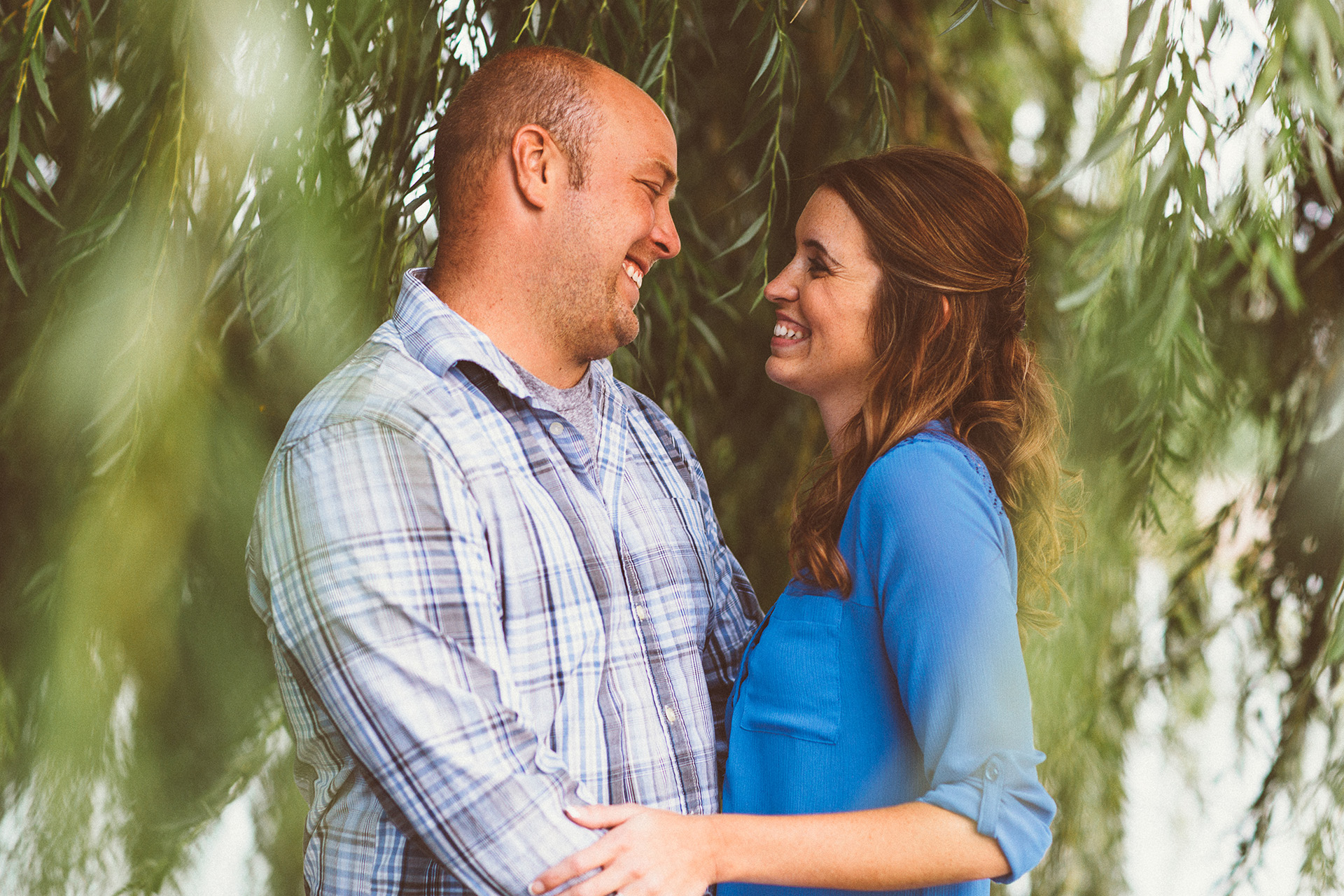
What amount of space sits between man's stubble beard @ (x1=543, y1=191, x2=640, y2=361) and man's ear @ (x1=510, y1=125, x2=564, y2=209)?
2 centimetres

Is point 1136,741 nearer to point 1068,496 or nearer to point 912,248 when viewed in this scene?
point 1068,496

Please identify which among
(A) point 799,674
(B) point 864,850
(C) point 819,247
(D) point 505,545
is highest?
(C) point 819,247

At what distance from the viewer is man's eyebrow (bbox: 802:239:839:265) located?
1.03 metres

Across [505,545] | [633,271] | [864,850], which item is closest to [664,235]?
[633,271]

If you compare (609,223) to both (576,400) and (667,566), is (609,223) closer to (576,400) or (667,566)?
(576,400)

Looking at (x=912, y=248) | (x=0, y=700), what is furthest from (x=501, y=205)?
(x=0, y=700)

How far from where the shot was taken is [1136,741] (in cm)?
145

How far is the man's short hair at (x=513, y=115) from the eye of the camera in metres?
1.05

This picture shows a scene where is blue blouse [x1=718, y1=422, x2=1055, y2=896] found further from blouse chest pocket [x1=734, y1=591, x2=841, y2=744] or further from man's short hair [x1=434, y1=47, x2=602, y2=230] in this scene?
man's short hair [x1=434, y1=47, x2=602, y2=230]

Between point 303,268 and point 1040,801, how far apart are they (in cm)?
86

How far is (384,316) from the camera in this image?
4.16 ft

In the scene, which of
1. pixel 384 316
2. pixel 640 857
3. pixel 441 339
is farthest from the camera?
pixel 384 316

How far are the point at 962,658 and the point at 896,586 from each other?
76 millimetres

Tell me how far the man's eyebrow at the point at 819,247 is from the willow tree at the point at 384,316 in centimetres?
10
